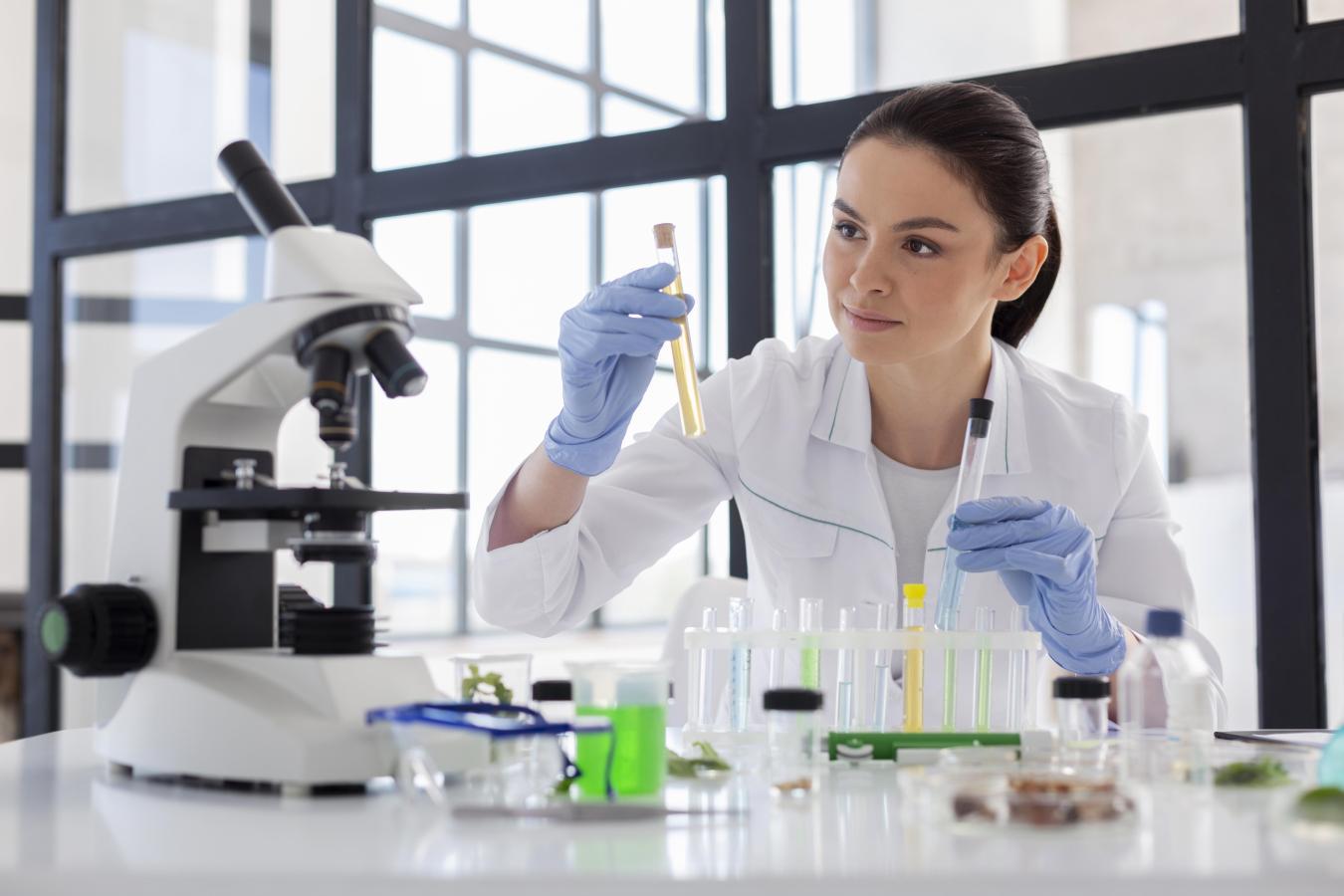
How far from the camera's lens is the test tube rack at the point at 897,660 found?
4.36ft

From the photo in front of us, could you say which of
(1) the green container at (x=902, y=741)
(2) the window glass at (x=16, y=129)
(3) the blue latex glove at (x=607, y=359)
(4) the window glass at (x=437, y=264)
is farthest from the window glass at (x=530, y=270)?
(1) the green container at (x=902, y=741)

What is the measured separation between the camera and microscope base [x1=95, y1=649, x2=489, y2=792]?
103cm

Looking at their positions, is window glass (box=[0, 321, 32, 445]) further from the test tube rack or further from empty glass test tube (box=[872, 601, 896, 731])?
empty glass test tube (box=[872, 601, 896, 731])

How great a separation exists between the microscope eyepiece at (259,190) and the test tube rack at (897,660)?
1.99 feet

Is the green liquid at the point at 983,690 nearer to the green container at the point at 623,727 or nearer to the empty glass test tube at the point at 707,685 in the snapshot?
the empty glass test tube at the point at 707,685

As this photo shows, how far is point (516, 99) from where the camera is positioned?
426 centimetres

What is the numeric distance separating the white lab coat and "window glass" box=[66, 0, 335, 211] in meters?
1.94

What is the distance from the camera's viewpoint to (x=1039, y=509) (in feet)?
5.37

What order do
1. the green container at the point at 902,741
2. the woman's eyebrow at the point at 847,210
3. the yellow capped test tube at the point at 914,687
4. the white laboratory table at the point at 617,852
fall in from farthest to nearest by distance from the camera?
the woman's eyebrow at the point at 847,210 < the yellow capped test tube at the point at 914,687 < the green container at the point at 902,741 < the white laboratory table at the point at 617,852

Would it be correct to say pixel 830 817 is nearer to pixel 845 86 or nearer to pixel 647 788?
pixel 647 788

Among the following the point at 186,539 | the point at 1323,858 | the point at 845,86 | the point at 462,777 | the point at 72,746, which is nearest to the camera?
the point at 1323,858

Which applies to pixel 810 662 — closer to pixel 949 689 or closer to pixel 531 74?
pixel 949 689

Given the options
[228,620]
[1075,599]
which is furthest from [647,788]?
[1075,599]

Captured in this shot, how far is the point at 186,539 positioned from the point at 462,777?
1.20 ft
